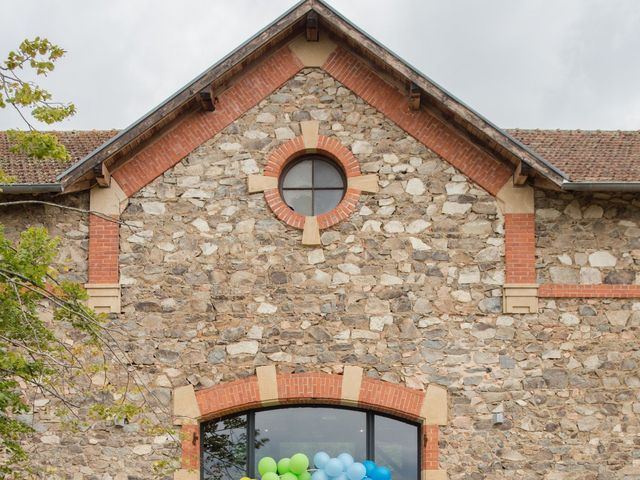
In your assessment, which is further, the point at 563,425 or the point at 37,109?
the point at 563,425

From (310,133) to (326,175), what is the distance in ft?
1.80

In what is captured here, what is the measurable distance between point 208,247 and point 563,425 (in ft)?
15.0

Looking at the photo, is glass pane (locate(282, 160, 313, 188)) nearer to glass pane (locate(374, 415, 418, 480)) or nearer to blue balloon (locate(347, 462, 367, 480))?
glass pane (locate(374, 415, 418, 480))

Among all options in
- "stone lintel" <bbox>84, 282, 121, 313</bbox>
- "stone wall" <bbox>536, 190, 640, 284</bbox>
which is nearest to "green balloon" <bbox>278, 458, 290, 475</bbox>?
"stone lintel" <bbox>84, 282, 121, 313</bbox>

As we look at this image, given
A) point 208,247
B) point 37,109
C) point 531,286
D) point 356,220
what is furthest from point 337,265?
point 37,109

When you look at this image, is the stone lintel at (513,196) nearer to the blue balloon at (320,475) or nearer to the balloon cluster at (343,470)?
the balloon cluster at (343,470)

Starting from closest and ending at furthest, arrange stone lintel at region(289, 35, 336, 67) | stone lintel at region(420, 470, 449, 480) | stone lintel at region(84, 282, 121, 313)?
stone lintel at region(420, 470, 449, 480) < stone lintel at region(84, 282, 121, 313) < stone lintel at region(289, 35, 336, 67)

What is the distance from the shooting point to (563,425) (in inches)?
440

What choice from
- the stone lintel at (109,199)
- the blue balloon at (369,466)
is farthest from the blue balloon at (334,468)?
the stone lintel at (109,199)

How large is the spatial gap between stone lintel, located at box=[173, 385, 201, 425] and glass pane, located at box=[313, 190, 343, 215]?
2.60 m

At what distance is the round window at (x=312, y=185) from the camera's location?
39.0 feet

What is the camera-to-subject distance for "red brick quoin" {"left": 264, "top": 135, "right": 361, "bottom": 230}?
1166cm

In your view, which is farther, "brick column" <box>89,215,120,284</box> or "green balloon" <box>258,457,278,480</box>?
"brick column" <box>89,215,120,284</box>

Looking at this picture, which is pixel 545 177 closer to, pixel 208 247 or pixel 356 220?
pixel 356 220
